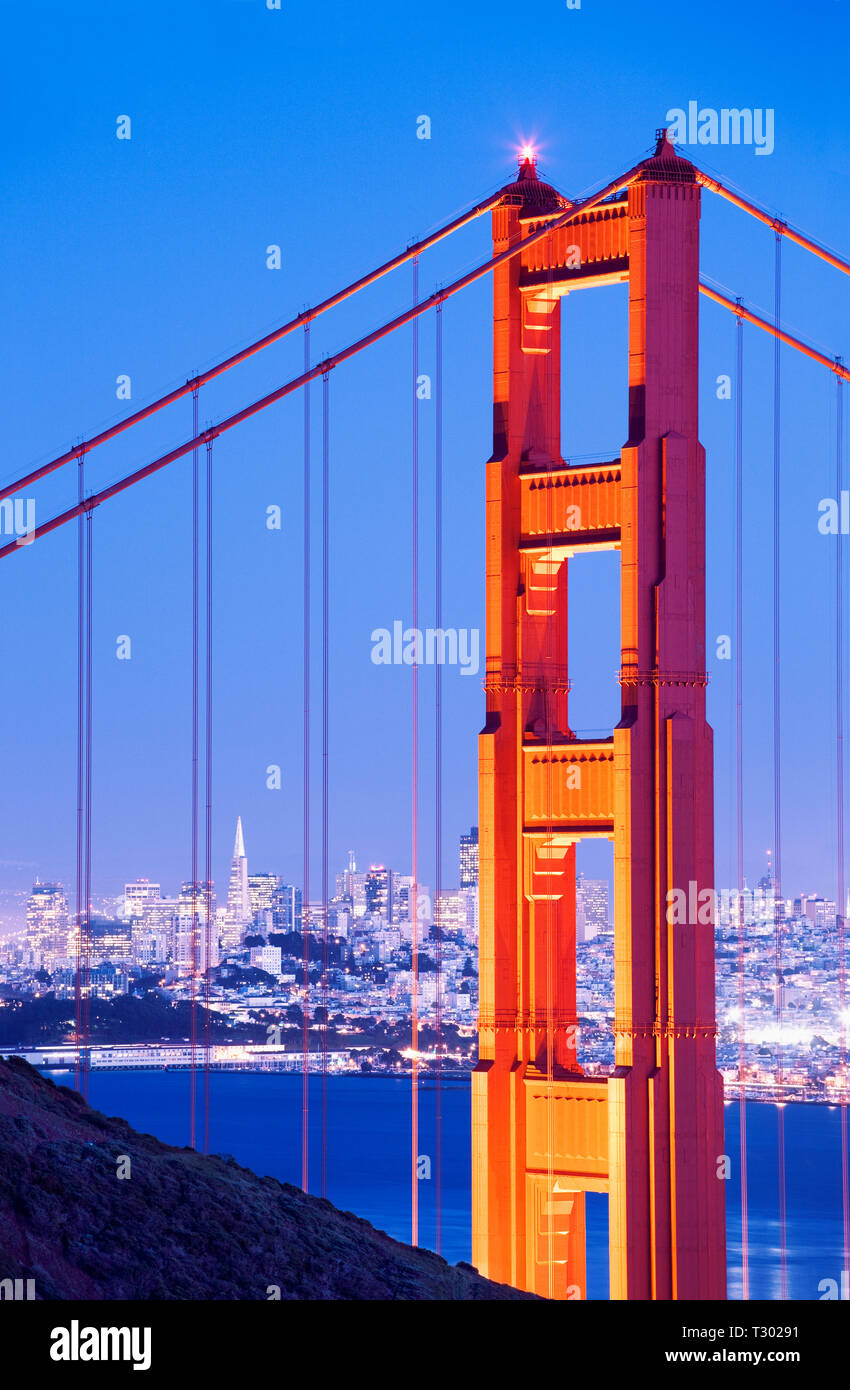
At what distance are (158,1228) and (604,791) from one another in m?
13.8

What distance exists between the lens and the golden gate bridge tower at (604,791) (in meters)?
33.9

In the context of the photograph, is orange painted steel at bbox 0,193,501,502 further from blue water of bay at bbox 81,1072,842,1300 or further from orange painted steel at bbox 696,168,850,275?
blue water of bay at bbox 81,1072,842,1300

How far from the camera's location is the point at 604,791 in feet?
115

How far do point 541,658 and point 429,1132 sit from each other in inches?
4051

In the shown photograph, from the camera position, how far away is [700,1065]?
111 ft

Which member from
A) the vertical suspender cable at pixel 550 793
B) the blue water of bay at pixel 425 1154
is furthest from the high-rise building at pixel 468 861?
the vertical suspender cable at pixel 550 793

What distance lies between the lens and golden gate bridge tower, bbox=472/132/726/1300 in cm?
3391

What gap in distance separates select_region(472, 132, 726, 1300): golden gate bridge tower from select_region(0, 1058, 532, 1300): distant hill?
7.97 m

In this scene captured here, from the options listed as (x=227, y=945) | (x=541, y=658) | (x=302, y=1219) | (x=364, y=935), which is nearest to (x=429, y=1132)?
(x=227, y=945)

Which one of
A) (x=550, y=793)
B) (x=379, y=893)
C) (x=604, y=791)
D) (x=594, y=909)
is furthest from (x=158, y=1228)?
(x=379, y=893)

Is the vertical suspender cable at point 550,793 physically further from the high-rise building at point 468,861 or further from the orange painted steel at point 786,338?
the high-rise building at point 468,861

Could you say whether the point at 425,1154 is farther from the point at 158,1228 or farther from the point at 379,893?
the point at 158,1228

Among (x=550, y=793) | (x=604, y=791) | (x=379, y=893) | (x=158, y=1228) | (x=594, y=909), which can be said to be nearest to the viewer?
(x=158, y=1228)
